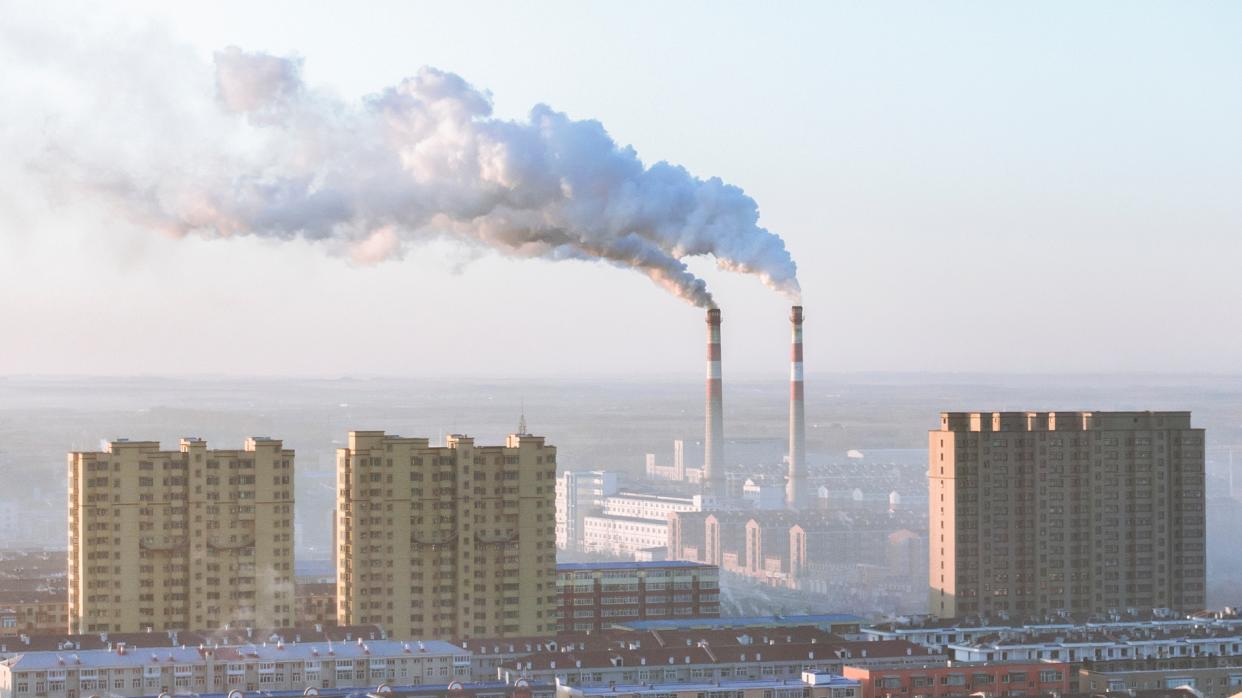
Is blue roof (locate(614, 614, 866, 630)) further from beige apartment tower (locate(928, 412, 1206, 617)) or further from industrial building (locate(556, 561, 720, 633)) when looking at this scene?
beige apartment tower (locate(928, 412, 1206, 617))

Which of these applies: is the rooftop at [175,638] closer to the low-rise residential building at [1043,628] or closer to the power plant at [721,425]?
the low-rise residential building at [1043,628]

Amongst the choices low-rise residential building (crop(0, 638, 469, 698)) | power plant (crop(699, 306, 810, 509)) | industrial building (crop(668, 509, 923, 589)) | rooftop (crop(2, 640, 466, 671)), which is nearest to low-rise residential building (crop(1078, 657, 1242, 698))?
low-rise residential building (crop(0, 638, 469, 698))

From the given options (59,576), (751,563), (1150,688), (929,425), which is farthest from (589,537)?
(1150,688)

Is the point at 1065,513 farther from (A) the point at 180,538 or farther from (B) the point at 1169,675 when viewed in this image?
(A) the point at 180,538

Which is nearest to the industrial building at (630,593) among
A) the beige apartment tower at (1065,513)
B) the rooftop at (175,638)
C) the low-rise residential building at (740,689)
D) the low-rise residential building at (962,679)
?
the beige apartment tower at (1065,513)

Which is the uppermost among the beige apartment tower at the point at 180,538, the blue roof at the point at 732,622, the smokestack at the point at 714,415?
the smokestack at the point at 714,415

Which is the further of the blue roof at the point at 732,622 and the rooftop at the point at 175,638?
the blue roof at the point at 732,622

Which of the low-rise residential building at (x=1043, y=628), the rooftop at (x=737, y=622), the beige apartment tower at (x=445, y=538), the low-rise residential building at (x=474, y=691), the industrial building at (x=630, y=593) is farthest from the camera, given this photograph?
the industrial building at (x=630, y=593)
